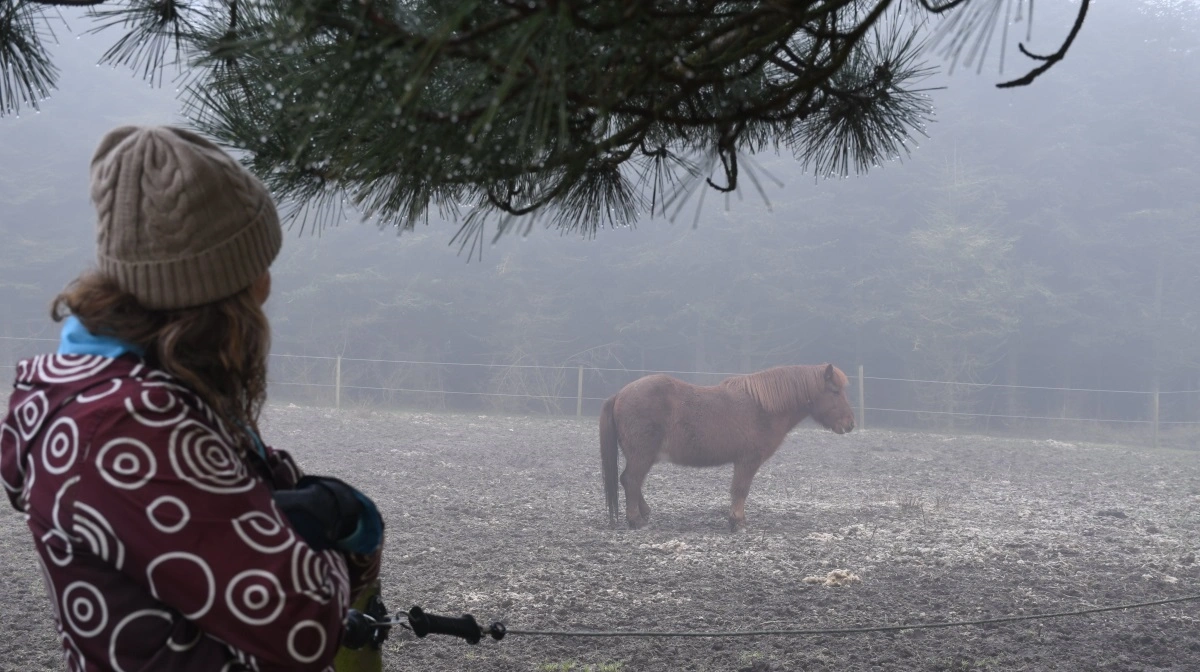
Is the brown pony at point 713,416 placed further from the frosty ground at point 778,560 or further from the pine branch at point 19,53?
the pine branch at point 19,53

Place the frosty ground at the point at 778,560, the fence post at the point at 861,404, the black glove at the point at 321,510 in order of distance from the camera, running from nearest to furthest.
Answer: the black glove at the point at 321,510
the frosty ground at the point at 778,560
the fence post at the point at 861,404

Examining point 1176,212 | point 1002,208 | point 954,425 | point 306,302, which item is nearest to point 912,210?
point 1002,208

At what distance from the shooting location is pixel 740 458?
6039 mm

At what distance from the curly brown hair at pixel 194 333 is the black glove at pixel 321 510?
75 millimetres

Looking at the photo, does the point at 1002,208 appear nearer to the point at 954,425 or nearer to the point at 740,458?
the point at 954,425

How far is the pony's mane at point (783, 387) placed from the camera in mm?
6176

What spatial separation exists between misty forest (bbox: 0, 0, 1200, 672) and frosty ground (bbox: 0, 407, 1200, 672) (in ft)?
0.11

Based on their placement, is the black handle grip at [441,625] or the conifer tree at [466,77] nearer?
the conifer tree at [466,77]

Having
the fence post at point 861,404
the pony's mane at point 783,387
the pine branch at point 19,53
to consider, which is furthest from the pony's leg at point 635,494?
the fence post at point 861,404

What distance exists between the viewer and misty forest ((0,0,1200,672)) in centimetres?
391

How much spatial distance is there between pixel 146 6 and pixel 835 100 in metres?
1.66

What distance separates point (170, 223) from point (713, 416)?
560 cm

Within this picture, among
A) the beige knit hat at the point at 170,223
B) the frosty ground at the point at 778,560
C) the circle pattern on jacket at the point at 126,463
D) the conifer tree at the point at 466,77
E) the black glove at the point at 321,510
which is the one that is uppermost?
the conifer tree at the point at 466,77

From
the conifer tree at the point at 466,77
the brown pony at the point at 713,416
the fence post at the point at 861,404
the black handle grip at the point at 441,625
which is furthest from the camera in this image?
the fence post at the point at 861,404
